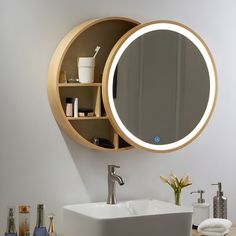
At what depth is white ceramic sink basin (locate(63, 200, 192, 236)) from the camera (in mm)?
2350

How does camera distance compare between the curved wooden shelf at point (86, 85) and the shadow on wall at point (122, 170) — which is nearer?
the curved wooden shelf at point (86, 85)

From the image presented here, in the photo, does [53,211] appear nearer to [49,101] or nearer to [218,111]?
[49,101]

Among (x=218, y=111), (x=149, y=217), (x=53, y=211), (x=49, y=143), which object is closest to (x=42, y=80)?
(x=49, y=143)

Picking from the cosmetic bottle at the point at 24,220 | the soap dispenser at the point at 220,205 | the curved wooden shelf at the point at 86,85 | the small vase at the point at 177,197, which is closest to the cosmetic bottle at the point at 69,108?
the curved wooden shelf at the point at 86,85

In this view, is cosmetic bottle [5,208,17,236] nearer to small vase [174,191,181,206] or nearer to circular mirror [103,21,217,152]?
circular mirror [103,21,217,152]

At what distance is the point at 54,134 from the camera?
2.62m

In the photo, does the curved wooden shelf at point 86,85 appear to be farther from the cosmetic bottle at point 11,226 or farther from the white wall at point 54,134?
the cosmetic bottle at point 11,226

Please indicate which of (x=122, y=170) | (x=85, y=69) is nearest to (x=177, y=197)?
(x=122, y=170)

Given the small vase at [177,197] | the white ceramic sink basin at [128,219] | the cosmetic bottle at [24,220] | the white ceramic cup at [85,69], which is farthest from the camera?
the small vase at [177,197]

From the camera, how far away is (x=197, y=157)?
299cm

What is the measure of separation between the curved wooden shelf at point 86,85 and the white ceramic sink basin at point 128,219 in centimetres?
26

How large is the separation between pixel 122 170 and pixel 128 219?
0.44m

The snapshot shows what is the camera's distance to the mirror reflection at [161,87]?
267 cm

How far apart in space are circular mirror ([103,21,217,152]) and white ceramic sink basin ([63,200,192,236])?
0.89ft
